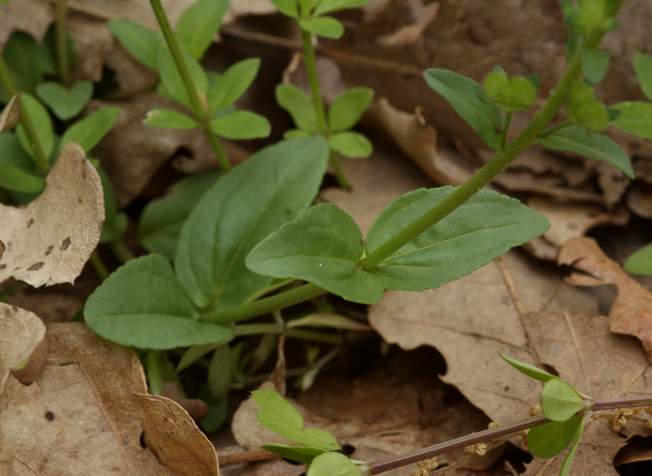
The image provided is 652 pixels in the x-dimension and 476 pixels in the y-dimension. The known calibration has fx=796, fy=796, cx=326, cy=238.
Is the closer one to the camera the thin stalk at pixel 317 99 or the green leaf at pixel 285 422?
the green leaf at pixel 285 422

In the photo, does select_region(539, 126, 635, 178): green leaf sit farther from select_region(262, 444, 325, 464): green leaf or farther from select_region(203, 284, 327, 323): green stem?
select_region(262, 444, 325, 464): green leaf

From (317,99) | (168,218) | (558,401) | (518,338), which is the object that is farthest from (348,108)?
(558,401)

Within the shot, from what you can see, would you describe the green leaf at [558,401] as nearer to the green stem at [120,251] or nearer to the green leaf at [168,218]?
the green leaf at [168,218]

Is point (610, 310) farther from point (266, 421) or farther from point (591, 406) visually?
point (266, 421)

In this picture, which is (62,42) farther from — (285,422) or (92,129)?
(285,422)

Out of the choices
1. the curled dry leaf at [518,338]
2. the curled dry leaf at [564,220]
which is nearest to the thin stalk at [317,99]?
the curled dry leaf at [518,338]

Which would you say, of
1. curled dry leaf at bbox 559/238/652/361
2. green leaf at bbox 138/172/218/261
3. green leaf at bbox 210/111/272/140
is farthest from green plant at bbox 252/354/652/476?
green leaf at bbox 138/172/218/261
